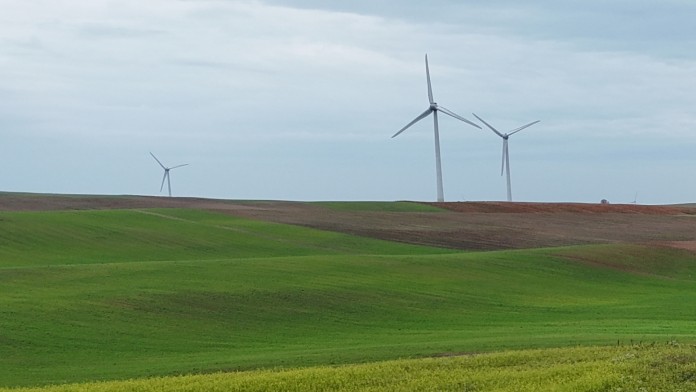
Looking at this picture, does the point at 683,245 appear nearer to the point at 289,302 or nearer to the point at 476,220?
the point at 476,220

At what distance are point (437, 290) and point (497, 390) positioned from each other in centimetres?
2224

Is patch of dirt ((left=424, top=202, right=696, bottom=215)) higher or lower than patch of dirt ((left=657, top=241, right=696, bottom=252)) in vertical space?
higher

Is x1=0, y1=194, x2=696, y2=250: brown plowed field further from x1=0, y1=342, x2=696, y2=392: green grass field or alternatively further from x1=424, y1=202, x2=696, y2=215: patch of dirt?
x1=0, y1=342, x2=696, y2=392: green grass field

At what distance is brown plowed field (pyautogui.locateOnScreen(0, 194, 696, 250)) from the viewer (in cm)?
5947

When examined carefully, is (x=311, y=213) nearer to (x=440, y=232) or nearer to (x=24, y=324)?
(x=440, y=232)

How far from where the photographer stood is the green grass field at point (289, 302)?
2422cm

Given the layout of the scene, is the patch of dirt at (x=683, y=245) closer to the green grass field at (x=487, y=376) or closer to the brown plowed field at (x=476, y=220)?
the brown plowed field at (x=476, y=220)

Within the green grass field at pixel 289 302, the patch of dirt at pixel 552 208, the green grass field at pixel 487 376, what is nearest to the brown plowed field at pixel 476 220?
the patch of dirt at pixel 552 208

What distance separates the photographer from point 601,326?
28.7m

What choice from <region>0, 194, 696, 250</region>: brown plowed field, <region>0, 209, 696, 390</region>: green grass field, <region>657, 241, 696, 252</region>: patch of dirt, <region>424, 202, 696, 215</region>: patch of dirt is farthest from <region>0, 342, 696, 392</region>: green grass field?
<region>424, 202, 696, 215</region>: patch of dirt

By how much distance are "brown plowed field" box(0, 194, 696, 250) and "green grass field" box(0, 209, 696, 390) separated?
18.9ft

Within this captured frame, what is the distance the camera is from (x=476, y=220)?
6938 cm

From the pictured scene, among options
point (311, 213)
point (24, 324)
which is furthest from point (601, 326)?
point (311, 213)

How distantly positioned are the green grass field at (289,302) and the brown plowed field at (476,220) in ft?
18.9
